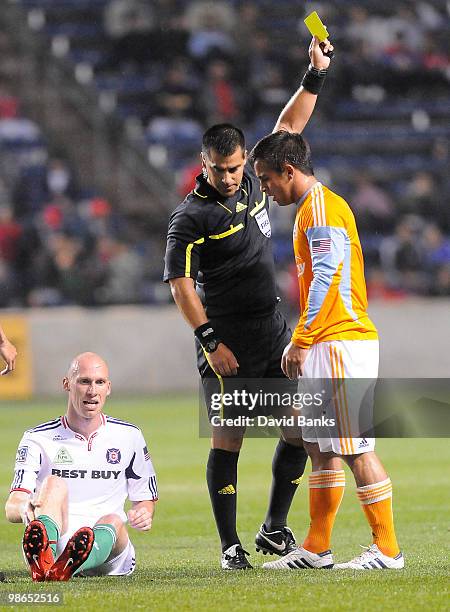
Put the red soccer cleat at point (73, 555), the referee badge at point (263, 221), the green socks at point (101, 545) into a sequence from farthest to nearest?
1. the referee badge at point (263, 221)
2. the green socks at point (101, 545)
3. the red soccer cleat at point (73, 555)

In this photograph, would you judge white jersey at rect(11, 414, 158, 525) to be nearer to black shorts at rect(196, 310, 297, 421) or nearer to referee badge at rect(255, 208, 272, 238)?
black shorts at rect(196, 310, 297, 421)

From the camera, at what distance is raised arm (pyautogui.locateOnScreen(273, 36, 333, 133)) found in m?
7.60

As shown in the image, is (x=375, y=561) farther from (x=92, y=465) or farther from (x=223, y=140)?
(x=223, y=140)

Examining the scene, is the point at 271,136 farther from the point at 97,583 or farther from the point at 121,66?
the point at 121,66

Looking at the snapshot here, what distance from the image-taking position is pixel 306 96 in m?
7.62

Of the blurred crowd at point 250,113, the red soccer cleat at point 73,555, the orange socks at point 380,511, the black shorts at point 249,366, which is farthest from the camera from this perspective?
the blurred crowd at point 250,113

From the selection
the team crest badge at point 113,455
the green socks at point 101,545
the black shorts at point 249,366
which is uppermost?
the black shorts at point 249,366

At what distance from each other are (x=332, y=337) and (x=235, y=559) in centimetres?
128

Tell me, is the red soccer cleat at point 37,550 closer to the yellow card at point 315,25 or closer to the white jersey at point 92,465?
the white jersey at point 92,465

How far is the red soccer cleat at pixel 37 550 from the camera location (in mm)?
5863

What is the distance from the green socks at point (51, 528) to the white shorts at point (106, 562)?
30cm

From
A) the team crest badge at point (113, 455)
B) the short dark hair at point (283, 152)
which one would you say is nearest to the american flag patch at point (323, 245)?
the short dark hair at point (283, 152)

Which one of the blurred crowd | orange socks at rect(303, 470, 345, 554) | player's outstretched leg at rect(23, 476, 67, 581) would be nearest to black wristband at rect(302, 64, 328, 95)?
orange socks at rect(303, 470, 345, 554)

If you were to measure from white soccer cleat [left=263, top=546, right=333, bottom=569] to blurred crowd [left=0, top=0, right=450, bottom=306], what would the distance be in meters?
12.2
